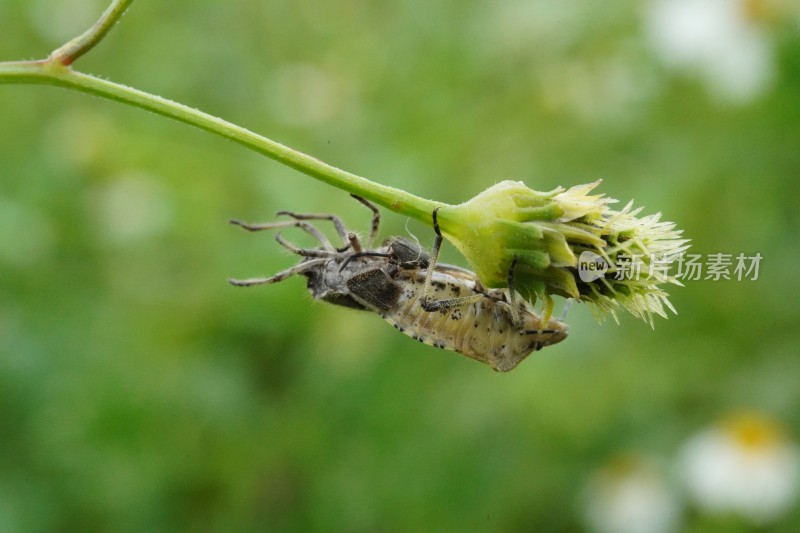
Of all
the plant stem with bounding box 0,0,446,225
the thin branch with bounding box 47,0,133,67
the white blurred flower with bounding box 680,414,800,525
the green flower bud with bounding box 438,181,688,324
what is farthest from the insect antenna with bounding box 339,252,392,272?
the white blurred flower with bounding box 680,414,800,525

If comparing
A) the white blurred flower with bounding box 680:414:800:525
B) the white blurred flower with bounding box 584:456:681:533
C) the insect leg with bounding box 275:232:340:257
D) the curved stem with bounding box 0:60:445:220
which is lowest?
the curved stem with bounding box 0:60:445:220

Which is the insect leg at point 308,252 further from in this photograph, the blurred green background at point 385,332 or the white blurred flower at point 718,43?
the white blurred flower at point 718,43

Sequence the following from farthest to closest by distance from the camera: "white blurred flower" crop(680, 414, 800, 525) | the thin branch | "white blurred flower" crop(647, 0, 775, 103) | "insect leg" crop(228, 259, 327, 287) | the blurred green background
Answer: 1. "white blurred flower" crop(647, 0, 775, 103)
2. "white blurred flower" crop(680, 414, 800, 525)
3. the blurred green background
4. "insect leg" crop(228, 259, 327, 287)
5. the thin branch

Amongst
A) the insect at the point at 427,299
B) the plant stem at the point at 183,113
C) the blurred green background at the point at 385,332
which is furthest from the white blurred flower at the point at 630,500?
the plant stem at the point at 183,113

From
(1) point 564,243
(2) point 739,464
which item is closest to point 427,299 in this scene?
(1) point 564,243

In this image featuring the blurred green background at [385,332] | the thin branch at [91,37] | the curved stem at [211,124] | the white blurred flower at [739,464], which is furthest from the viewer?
the white blurred flower at [739,464]

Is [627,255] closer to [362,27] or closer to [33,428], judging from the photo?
[33,428]

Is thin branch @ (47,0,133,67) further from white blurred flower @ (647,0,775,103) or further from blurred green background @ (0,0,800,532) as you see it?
white blurred flower @ (647,0,775,103)
